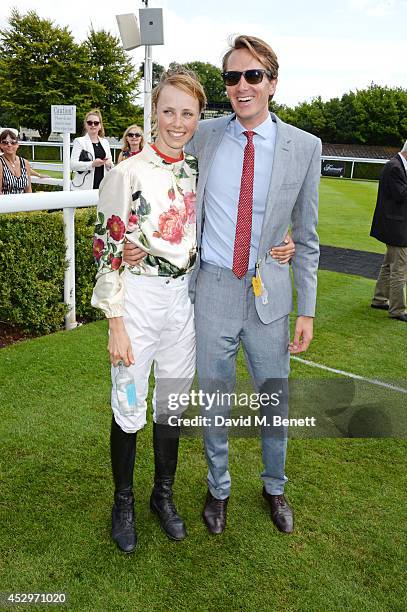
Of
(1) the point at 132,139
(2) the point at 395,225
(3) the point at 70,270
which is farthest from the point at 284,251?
(1) the point at 132,139

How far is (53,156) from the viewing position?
3484 cm

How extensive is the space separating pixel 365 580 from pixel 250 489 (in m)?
0.79

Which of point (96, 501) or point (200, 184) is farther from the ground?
point (200, 184)

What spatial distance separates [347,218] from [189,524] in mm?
12430

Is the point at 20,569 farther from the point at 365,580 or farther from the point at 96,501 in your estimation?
the point at 365,580

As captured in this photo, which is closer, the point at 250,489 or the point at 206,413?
the point at 206,413

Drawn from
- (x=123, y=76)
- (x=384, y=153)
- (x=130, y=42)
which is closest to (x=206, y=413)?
(x=130, y=42)

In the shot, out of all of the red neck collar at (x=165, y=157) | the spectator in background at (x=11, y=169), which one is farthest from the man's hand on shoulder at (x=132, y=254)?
the spectator in background at (x=11, y=169)

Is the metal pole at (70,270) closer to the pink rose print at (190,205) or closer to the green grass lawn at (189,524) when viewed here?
the green grass lawn at (189,524)

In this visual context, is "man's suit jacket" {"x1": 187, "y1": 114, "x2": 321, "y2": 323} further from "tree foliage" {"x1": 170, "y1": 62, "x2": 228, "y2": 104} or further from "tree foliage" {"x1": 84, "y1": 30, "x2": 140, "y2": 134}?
"tree foliage" {"x1": 170, "y1": 62, "x2": 228, "y2": 104}

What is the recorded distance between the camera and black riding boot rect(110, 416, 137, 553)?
8.61 ft

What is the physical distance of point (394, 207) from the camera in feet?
20.9

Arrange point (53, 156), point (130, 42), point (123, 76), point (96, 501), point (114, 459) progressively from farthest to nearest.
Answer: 1. point (123, 76)
2. point (53, 156)
3. point (130, 42)
4. point (96, 501)
5. point (114, 459)

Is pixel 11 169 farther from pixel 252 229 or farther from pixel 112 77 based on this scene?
pixel 112 77
